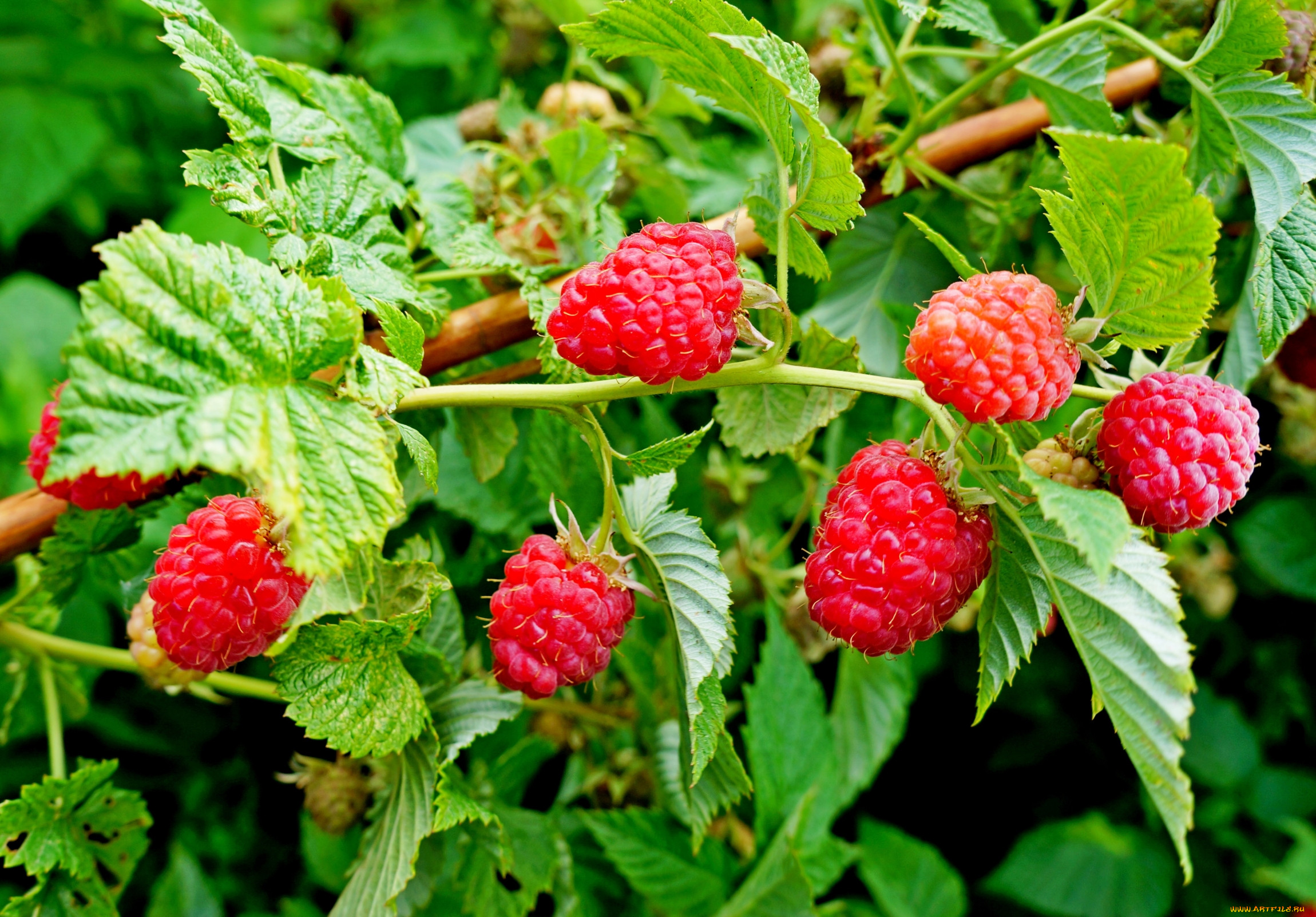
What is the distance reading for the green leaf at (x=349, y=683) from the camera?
0.65 metres

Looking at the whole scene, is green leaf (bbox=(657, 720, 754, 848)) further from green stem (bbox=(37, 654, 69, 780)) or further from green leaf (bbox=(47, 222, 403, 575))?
green stem (bbox=(37, 654, 69, 780))

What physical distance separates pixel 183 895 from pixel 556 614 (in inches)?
35.2

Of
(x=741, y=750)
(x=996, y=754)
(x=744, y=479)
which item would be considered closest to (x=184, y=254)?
(x=744, y=479)

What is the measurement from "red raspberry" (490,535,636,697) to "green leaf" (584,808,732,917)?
39cm

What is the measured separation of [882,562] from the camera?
2.04 ft

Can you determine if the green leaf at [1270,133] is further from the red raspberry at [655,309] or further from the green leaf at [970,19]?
the red raspberry at [655,309]

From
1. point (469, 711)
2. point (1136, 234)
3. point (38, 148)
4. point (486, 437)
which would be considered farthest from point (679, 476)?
point (38, 148)

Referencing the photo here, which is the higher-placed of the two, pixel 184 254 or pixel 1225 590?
pixel 184 254

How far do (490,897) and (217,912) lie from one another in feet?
1.72

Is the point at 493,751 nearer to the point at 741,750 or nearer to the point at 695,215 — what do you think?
the point at 741,750

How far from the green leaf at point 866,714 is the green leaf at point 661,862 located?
21 cm

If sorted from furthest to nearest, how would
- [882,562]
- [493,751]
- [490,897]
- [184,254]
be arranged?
[493,751], [490,897], [882,562], [184,254]

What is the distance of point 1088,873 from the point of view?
4.45ft

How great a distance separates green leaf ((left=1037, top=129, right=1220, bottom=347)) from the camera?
0.54 meters
